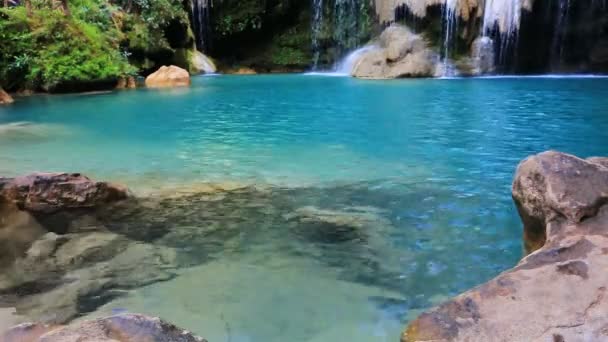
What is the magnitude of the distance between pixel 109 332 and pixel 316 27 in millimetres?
25012

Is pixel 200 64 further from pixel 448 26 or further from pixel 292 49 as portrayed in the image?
pixel 448 26

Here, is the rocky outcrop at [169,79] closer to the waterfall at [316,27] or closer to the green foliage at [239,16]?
the green foliage at [239,16]

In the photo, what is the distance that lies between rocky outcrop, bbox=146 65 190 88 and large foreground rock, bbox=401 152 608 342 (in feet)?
54.6

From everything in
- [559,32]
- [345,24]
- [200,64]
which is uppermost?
[345,24]

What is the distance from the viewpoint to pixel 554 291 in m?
2.38

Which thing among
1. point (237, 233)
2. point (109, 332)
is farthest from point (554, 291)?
point (237, 233)

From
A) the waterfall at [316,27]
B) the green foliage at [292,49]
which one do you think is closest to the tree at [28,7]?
the green foliage at [292,49]

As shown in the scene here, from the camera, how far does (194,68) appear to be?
79.7 ft

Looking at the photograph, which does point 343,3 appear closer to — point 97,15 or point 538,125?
point 97,15

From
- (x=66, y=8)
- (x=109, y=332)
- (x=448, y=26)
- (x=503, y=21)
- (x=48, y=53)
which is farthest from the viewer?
(x=448, y=26)

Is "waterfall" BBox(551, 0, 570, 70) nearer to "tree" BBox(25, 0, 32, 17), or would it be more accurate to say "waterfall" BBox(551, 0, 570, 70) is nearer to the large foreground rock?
"tree" BBox(25, 0, 32, 17)

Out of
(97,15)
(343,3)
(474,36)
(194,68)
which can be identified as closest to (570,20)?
(474,36)

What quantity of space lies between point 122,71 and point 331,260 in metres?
15.8

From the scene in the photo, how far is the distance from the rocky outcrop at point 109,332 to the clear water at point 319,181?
88cm
